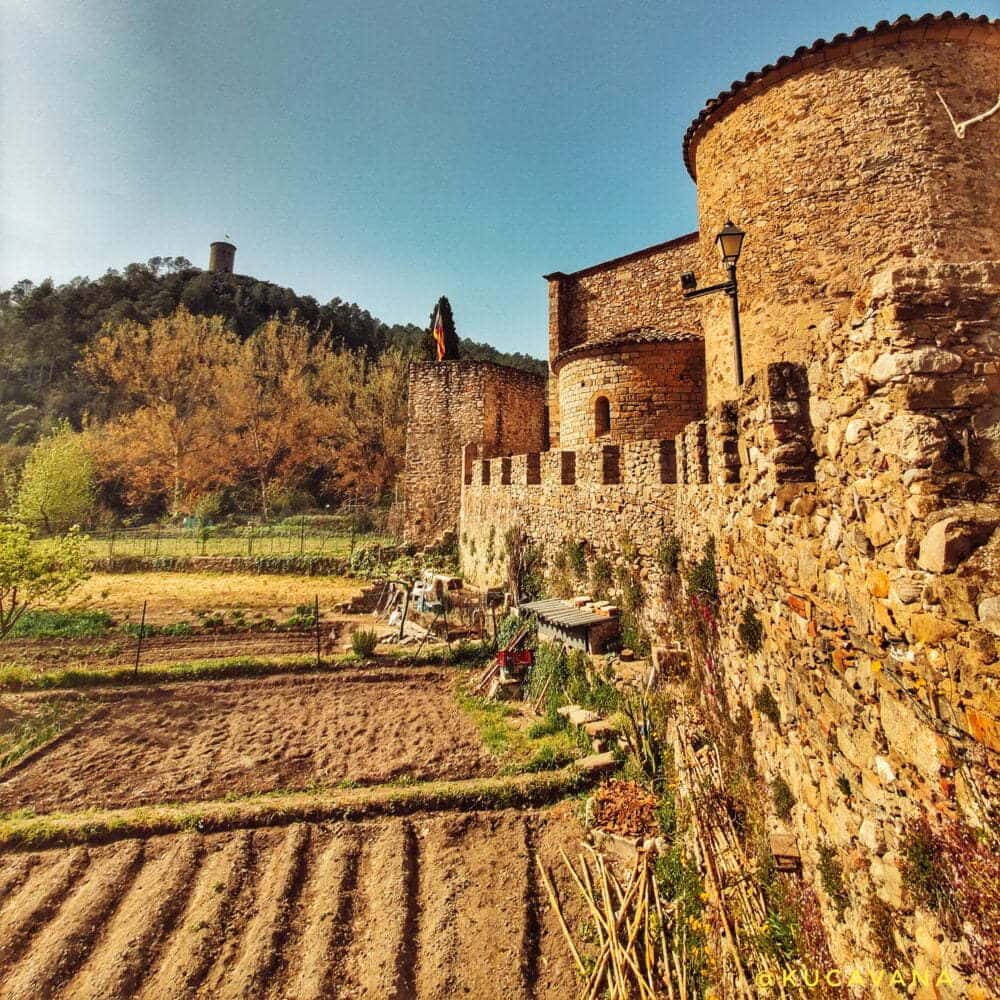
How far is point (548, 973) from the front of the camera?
179 inches

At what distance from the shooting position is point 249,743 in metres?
8.33

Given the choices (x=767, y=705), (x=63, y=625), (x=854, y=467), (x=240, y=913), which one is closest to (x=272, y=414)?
(x=63, y=625)

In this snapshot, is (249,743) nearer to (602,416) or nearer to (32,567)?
(32,567)

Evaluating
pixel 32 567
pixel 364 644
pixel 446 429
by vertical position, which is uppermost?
pixel 446 429

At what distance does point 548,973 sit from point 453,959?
86 centimetres

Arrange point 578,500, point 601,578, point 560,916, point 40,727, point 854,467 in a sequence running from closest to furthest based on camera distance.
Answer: point 854,467 < point 560,916 < point 40,727 < point 601,578 < point 578,500

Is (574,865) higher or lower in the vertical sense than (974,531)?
lower

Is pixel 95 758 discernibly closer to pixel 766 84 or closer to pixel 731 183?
pixel 731 183

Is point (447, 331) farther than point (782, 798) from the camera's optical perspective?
Yes

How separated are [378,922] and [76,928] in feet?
9.52

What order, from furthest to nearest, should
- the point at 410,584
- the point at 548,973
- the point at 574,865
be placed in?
the point at 410,584 → the point at 574,865 → the point at 548,973

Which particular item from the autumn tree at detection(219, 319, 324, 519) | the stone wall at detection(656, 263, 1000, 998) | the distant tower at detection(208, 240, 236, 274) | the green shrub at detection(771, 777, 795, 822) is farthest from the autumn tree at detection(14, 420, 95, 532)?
the distant tower at detection(208, 240, 236, 274)

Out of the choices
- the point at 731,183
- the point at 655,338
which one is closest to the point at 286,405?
the point at 655,338

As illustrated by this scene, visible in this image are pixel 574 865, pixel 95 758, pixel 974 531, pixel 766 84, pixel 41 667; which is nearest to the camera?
pixel 974 531
